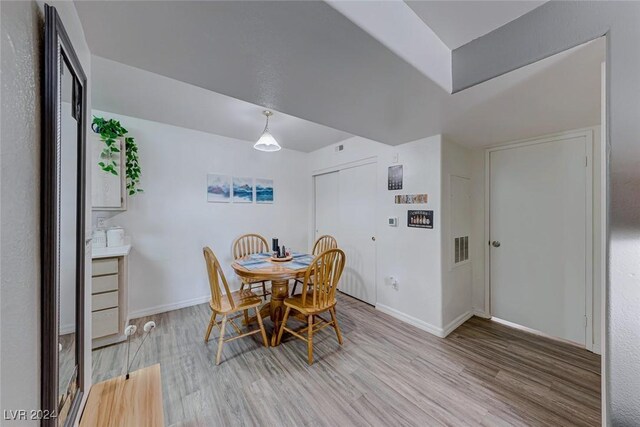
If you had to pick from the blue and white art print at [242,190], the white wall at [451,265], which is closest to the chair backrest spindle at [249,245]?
the blue and white art print at [242,190]

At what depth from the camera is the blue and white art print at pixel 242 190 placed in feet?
11.4

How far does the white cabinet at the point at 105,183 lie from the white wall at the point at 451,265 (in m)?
3.34

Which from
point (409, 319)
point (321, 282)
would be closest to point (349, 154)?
point (321, 282)

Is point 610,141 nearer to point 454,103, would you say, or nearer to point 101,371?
point 454,103

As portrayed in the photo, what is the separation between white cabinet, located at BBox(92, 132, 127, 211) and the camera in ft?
7.41

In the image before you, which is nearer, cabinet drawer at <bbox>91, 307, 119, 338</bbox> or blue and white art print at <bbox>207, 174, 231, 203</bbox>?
cabinet drawer at <bbox>91, 307, 119, 338</bbox>

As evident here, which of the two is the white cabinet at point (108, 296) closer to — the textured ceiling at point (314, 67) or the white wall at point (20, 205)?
the textured ceiling at point (314, 67)

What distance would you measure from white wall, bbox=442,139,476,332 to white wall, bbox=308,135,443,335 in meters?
0.08

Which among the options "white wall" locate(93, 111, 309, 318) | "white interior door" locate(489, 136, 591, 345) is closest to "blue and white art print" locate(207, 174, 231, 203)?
"white wall" locate(93, 111, 309, 318)

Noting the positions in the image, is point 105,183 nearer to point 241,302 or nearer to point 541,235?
point 241,302

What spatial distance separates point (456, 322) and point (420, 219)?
124cm

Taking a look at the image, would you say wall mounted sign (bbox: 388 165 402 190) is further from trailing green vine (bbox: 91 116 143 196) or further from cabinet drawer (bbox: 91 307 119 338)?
cabinet drawer (bbox: 91 307 119 338)

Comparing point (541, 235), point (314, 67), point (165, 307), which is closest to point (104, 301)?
point (165, 307)

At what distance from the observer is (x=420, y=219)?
262 centimetres
